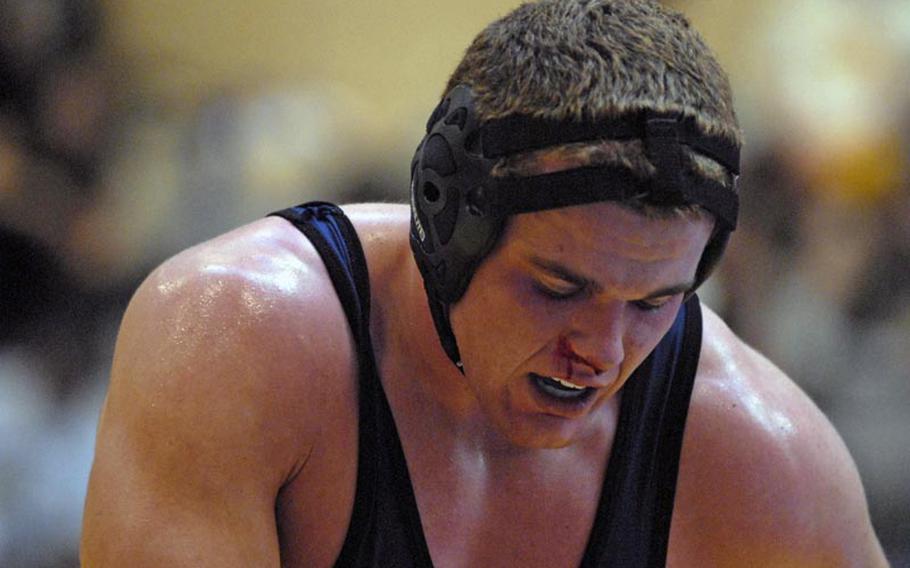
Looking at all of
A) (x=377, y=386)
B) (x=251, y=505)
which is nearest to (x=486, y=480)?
(x=377, y=386)

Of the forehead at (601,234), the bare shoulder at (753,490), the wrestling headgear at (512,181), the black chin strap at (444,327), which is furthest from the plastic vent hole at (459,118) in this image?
the bare shoulder at (753,490)

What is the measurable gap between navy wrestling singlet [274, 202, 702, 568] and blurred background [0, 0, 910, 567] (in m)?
2.14

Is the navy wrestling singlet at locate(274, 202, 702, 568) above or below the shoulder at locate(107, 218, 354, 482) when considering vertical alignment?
below

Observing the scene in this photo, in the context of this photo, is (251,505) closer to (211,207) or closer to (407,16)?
(211,207)

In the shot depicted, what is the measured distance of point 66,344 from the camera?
4055 millimetres

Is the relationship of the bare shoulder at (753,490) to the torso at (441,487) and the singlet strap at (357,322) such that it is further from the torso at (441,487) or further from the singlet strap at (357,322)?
the singlet strap at (357,322)

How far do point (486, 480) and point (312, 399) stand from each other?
34cm

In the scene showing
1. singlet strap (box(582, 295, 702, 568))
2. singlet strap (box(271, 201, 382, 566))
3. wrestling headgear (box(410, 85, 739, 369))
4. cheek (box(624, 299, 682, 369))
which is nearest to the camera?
wrestling headgear (box(410, 85, 739, 369))

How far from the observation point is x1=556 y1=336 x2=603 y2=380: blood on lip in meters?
1.63

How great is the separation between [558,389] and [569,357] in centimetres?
8

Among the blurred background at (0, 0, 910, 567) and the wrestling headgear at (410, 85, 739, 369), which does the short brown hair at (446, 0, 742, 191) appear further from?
the blurred background at (0, 0, 910, 567)

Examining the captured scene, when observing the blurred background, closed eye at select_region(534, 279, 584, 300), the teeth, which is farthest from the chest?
the blurred background

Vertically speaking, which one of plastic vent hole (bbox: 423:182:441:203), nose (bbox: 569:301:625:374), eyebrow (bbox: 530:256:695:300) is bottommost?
nose (bbox: 569:301:625:374)

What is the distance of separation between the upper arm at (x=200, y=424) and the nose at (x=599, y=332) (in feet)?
1.12
